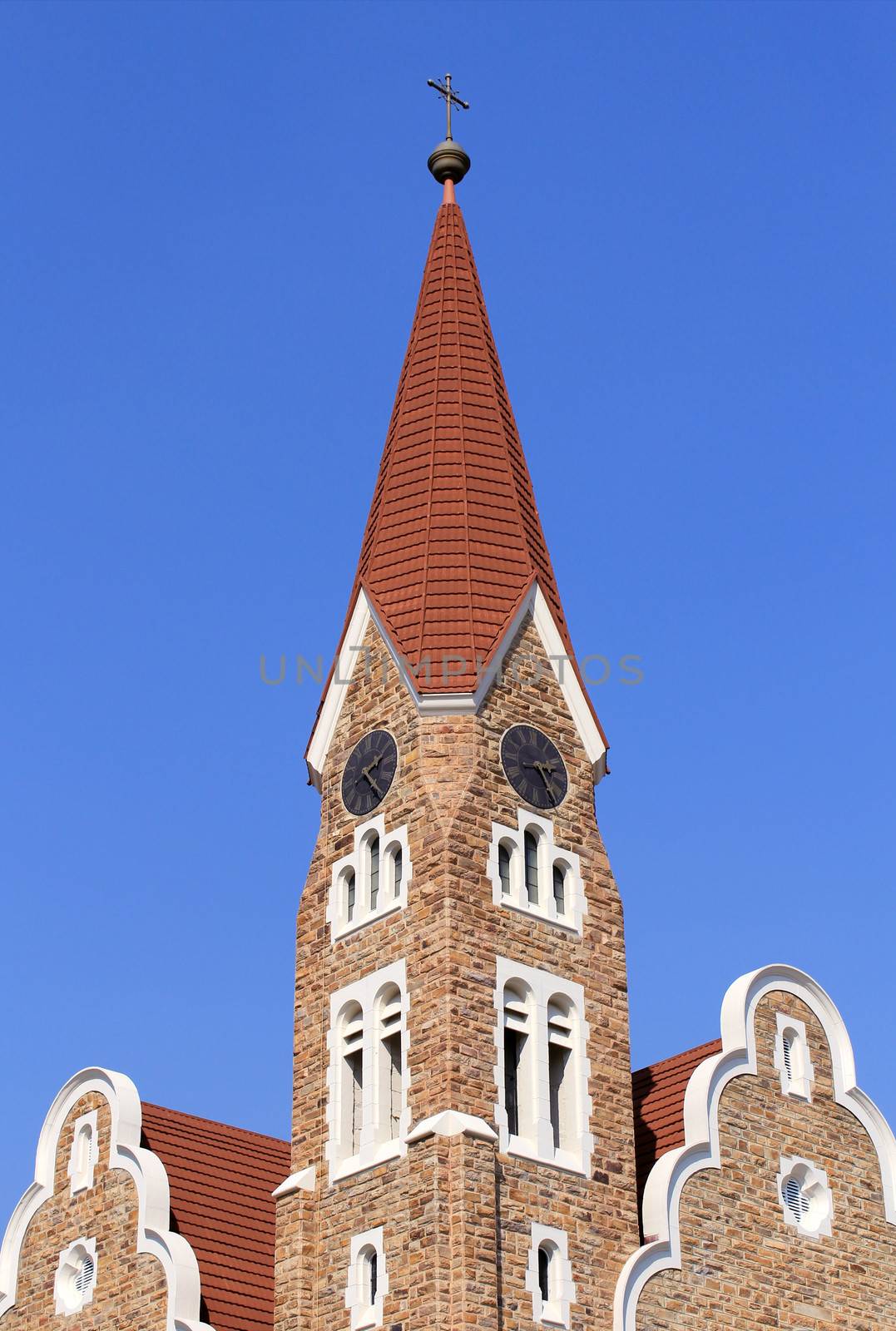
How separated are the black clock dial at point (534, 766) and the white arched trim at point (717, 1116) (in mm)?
3722

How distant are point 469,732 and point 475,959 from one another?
326 cm

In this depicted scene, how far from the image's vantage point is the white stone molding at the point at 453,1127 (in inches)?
1037

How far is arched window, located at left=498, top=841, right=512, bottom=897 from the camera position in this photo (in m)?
29.0

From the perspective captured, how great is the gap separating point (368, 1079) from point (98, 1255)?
17.6ft

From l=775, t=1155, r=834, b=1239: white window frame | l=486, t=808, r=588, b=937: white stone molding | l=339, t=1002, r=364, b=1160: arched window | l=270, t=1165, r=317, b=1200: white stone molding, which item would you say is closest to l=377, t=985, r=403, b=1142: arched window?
l=339, t=1002, r=364, b=1160: arched window

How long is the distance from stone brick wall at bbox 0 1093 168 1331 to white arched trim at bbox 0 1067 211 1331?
0.13 metres

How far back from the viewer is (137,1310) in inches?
1161

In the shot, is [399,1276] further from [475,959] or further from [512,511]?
[512,511]

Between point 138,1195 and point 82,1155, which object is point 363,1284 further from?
point 82,1155

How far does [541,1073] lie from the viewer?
28.0 meters

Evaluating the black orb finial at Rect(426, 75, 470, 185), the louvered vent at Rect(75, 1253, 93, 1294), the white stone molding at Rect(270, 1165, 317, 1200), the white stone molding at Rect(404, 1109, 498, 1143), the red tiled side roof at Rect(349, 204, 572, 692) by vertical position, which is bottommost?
the white stone molding at Rect(404, 1109, 498, 1143)

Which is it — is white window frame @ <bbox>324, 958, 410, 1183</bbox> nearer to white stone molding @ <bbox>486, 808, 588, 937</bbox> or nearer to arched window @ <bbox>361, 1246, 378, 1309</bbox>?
arched window @ <bbox>361, 1246, 378, 1309</bbox>

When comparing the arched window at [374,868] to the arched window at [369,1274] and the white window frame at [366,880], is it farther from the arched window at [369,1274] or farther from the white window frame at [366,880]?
the arched window at [369,1274]

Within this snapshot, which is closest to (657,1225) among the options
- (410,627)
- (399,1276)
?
(399,1276)
